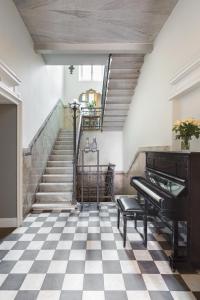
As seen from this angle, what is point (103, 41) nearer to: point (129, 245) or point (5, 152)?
point (5, 152)

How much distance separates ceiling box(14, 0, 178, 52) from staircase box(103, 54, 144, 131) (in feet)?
2.65

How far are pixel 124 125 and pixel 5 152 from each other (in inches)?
194

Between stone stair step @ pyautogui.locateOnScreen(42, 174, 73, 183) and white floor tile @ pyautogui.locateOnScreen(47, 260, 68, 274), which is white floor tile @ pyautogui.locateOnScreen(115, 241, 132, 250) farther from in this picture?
stone stair step @ pyautogui.locateOnScreen(42, 174, 73, 183)

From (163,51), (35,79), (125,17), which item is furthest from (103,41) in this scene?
(35,79)

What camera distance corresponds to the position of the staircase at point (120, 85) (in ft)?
17.9

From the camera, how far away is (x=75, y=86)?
11195 millimetres

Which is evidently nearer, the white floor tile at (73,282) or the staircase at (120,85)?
the white floor tile at (73,282)

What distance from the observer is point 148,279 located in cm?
235

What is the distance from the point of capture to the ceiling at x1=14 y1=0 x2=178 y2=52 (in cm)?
353

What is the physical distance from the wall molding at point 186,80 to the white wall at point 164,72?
13 cm

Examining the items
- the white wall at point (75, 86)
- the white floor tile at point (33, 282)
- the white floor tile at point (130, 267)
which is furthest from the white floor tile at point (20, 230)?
the white wall at point (75, 86)

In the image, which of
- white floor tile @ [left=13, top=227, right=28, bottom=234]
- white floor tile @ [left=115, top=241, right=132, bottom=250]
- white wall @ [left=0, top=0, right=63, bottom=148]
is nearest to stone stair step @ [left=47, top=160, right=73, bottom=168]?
white wall @ [left=0, top=0, right=63, bottom=148]

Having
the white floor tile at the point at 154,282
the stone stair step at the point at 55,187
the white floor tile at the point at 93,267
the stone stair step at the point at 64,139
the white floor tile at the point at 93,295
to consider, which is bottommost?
the white floor tile at the point at 154,282

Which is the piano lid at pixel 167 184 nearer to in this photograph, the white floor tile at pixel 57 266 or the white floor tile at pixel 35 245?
the white floor tile at pixel 57 266
